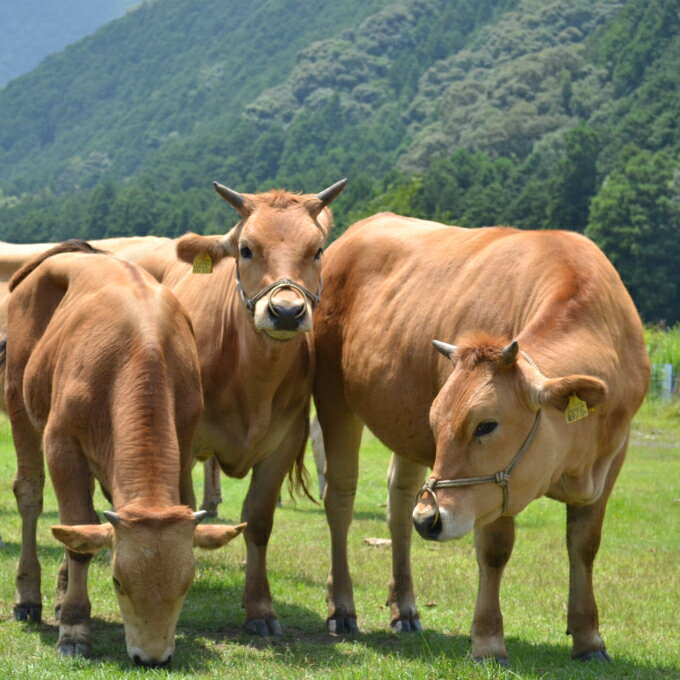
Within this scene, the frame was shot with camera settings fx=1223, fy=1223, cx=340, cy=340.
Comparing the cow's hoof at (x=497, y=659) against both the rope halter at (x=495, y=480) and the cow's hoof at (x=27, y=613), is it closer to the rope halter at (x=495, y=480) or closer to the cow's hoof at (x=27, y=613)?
the rope halter at (x=495, y=480)

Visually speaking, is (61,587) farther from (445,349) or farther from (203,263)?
(445,349)

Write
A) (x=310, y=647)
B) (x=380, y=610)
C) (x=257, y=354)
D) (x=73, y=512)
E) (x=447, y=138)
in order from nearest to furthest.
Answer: (x=73, y=512) < (x=310, y=647) < (x=257, y=354) < (x=380, y=610) < (x=447, y=138)

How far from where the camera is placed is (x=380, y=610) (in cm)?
916

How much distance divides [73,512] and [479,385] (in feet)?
8.30

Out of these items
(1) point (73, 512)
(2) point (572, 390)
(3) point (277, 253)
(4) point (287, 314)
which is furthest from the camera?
(3) point (277, 253)

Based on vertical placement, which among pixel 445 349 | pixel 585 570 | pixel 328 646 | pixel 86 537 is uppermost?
pixel 445 349

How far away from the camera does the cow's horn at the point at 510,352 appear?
6.33m

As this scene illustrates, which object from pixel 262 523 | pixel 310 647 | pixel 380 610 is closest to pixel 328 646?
pixel 310 647

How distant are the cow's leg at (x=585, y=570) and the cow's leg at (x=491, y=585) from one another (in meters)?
0.51

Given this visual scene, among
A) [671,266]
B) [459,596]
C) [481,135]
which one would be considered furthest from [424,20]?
[459,596]

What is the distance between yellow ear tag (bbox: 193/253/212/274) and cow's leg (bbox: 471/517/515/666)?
2.92m

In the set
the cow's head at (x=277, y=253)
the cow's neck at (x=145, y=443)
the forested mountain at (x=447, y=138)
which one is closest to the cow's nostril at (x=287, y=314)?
the cow's head at (x=277, y=253)

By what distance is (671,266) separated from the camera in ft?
207

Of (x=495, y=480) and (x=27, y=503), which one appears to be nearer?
(x=495, y=480)
